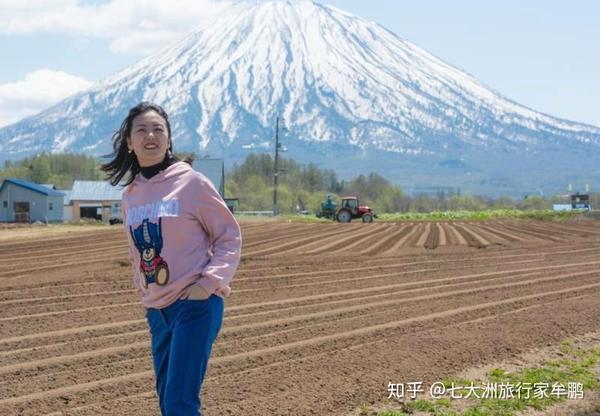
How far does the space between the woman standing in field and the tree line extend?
7442cm

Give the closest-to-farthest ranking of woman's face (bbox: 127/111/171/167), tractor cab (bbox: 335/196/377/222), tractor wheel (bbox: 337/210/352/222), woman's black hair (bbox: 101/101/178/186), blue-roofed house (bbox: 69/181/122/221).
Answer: woman's face (bbox: 127/111/171/167)
woman's black hair (bbox: 101/101/178/186)
tractor wheel (bbox: 337/210/352/222)
tractor cab (bbox: 335/196/377/222)
blue-roofed house (bbox: 69/181/122/221)

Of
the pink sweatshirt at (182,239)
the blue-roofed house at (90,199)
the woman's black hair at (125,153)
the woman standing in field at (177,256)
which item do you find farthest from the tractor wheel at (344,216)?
the pink sweatshirt at (182,239)

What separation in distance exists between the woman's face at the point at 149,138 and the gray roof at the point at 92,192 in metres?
62.0

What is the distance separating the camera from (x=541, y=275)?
47.6ft

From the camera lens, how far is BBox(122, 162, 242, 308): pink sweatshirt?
373 centimetres

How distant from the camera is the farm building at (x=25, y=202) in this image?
170ft

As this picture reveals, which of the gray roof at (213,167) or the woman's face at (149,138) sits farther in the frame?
the gray roof at (213,167)

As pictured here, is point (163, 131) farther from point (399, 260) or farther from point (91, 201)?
point (91, 201)

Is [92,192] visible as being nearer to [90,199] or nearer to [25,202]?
[90,199]

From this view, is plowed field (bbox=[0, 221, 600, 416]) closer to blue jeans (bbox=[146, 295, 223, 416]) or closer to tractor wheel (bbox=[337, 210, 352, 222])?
blue jeans (bbox=[146, 295, 223, 416])

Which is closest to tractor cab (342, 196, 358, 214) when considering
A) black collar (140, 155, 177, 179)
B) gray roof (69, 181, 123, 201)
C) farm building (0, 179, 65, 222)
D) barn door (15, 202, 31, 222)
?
farm building (0, 179, 65, 222)

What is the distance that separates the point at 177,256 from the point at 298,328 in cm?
510

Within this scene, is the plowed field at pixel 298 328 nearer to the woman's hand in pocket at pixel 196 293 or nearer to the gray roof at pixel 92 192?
the woman's hand in pocket at pixel 196 293

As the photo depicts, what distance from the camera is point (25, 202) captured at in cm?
5216
